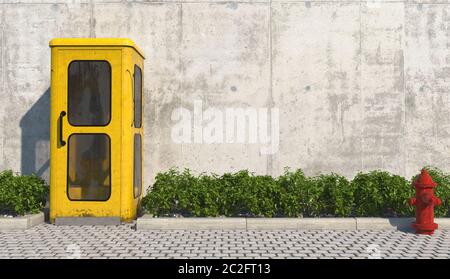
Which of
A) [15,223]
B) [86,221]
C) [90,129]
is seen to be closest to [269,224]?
[86,221]

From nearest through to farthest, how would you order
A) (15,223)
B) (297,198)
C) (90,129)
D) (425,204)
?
(425,204) → (15,223) → (90,129) → (297,198)

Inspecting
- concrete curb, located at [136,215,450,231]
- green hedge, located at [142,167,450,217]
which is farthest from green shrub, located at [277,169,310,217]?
concrete curb, located at [136,215,450,231]

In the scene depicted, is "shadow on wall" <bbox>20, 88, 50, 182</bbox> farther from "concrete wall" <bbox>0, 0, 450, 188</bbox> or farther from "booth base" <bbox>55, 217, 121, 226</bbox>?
"booth base" <bbox>55, 217, 121, 226</bbox>

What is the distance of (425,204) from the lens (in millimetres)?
7961

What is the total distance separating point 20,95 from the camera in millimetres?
10344

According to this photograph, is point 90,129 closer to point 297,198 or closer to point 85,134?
point 85,134

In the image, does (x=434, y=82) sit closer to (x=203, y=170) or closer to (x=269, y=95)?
(x=269, y=95)

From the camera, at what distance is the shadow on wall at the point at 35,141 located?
408 inches

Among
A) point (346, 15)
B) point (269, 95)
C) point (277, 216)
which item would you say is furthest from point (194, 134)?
point (346, 15)

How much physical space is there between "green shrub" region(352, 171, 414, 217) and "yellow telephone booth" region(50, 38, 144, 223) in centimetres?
394

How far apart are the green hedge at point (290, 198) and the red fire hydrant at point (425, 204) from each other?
62 centimetres

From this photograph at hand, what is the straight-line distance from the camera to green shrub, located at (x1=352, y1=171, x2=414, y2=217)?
8.66 meters

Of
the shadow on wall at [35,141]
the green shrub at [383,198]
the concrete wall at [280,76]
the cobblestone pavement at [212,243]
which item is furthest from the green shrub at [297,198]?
the shadow on wall at [35,141]

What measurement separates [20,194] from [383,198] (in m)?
6.17
